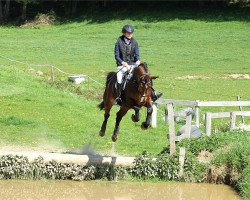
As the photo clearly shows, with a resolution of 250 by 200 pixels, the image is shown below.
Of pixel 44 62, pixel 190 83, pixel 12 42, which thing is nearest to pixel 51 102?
pixel 190 83

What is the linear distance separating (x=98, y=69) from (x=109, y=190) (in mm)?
24628

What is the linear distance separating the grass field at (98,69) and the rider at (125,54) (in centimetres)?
372

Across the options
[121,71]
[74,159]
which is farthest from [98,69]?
[74,159]

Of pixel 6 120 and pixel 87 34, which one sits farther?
pixel 87 34

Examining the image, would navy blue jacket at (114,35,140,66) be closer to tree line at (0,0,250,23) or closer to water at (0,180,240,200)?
water at (0,180,240,200)

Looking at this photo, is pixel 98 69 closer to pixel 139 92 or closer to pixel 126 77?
pixel 126 77

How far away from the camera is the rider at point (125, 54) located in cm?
1595

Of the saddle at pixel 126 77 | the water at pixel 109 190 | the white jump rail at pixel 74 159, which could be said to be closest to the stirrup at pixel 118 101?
the saddle at pixel 126 77

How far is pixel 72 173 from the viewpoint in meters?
15.7

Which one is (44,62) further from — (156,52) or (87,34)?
(87,34)

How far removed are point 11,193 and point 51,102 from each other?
10771 mm

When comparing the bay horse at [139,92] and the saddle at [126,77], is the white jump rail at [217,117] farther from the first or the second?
the saddle at [126,77]

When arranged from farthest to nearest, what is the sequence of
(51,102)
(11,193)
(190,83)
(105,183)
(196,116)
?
(190,83) < (51,102) < (196,116) < (105,183) < (11,193)

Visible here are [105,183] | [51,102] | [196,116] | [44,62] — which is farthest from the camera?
[44,62]
